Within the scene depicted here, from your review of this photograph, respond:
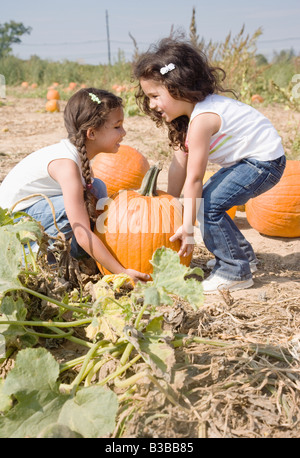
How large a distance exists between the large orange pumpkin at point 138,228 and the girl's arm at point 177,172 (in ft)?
1.86

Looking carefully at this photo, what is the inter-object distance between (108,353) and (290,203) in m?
2.26

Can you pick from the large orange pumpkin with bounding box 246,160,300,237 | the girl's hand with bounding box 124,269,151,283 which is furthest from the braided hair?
the large orange pumpkin with bounding box 246,160,300,237

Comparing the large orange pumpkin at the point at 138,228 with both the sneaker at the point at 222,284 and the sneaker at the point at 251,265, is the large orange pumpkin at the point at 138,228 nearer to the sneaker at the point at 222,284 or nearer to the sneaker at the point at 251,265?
the sneaker at the point at 222,284

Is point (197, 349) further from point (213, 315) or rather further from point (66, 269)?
point (66, 269)

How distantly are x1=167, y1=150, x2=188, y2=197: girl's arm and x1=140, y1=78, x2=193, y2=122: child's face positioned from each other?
44 centimetres

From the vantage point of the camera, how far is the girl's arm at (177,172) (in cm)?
311

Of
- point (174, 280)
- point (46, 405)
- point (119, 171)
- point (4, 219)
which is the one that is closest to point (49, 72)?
point (119, 171)

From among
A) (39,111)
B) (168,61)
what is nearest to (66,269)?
(168,61)

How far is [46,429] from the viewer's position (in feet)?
4.26

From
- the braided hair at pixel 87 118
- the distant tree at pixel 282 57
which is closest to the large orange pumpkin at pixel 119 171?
the braided hair at pixel 87 118

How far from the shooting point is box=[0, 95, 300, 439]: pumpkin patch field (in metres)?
1.37

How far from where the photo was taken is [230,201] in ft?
8.85

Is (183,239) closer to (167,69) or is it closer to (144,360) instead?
(167,69)

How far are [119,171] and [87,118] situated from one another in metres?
0.97
